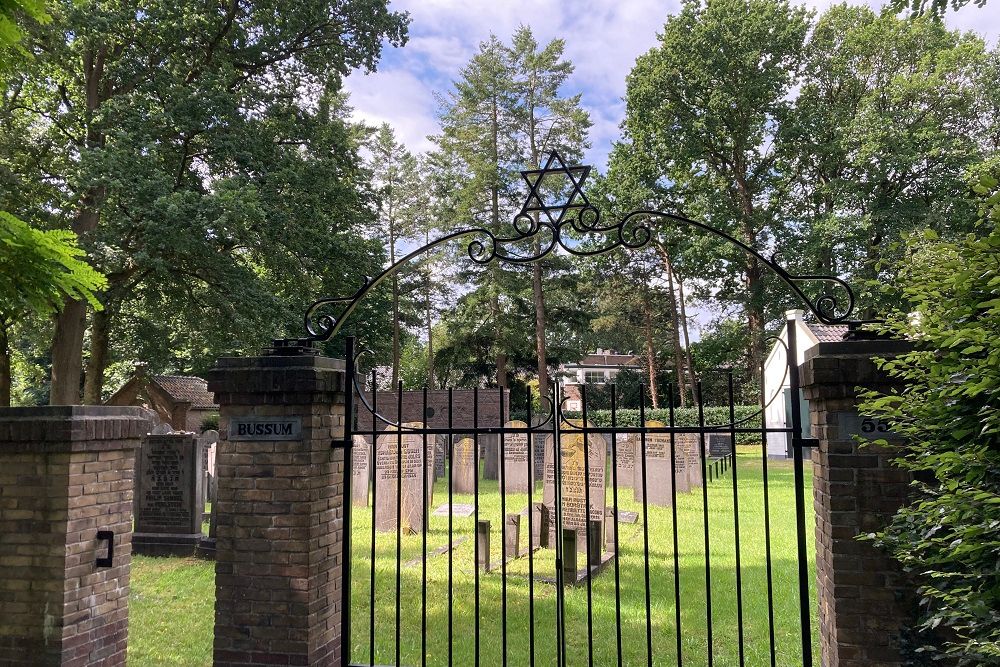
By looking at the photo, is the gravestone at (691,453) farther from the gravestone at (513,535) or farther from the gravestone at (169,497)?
the gravestone at (169,497)

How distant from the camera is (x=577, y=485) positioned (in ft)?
30.2

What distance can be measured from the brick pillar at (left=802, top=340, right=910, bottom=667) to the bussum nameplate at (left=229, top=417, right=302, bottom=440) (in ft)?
9.89

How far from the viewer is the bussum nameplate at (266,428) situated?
409 centimetres

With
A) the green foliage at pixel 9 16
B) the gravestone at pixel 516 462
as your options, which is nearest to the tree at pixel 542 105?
the gravestone at pixel 516 462

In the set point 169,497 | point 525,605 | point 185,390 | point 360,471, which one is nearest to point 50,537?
point 525,605

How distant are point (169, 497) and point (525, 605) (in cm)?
602

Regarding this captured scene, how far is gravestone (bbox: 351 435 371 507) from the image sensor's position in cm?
1305

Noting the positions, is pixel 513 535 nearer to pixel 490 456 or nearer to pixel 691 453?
pixel 691 453

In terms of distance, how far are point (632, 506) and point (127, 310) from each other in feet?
50.3

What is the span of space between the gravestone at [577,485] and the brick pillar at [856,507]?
481cm

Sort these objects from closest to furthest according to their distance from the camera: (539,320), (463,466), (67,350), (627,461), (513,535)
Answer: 1. (513,535)
2. (627,461)
3. (67,350)
4. (463,466)
5. (539,320)

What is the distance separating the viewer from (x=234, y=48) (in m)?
16.3

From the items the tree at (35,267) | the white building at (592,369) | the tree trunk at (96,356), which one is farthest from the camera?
the white building at (592,369)

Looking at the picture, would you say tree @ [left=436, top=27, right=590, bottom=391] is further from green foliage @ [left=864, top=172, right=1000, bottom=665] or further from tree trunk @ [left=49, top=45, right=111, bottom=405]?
green foliage @ [left=864, top=172, right=1000, bottom=665]
